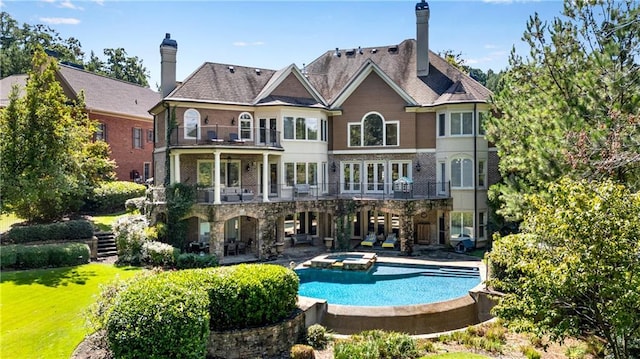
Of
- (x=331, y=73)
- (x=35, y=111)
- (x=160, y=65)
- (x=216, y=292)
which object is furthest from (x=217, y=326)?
(x=331, y=73)

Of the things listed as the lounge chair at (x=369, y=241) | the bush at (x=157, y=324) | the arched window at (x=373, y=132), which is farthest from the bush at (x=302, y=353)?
the arched window at (x=373, y=132)

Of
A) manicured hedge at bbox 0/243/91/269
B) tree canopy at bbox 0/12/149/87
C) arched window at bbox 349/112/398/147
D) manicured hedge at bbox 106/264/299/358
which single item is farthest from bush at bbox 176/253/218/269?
tree canopy at bbox 0/12/149/87

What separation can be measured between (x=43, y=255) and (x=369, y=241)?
17.4 meters

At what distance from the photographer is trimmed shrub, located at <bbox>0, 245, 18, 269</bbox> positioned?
54.4 feet

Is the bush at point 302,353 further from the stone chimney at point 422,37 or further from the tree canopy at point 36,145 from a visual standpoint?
the stone chimney at point 422,37

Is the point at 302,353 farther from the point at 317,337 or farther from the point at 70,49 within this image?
the point at 70,49

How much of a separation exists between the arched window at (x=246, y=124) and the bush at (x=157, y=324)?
56.3 ft

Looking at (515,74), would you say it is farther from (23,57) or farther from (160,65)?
(23,57)

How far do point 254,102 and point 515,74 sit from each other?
15.2 meters

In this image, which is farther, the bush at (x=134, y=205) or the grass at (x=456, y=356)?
the bush at (x=134, y=205)

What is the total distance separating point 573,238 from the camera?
24.4ft

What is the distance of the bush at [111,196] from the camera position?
28625 millimetres

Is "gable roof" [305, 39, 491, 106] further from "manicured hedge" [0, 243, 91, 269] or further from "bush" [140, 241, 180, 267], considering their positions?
"manicured hedge" [0, 243, 91, 269]

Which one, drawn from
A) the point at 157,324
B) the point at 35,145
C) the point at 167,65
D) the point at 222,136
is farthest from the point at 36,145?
the point at 157,324
